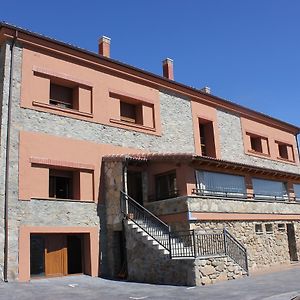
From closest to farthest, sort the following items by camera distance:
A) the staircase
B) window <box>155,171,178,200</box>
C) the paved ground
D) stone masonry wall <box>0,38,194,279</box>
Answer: the paved ground, the staircase, stone masonry wall <box>0,38,194,279</box>, window <box>155,171,178,200</box>

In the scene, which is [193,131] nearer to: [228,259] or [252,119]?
A: [252,119]

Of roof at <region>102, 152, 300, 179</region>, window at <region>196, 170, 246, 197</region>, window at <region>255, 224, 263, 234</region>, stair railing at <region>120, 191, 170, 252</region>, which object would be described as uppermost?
roof at <region>102, 152, 300, 179</region>

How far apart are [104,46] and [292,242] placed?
14.5m

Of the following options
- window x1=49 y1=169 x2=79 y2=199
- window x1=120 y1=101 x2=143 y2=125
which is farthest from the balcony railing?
window x1=120 y1=101 x2=143 y2=125

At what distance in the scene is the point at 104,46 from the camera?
21.7 meters

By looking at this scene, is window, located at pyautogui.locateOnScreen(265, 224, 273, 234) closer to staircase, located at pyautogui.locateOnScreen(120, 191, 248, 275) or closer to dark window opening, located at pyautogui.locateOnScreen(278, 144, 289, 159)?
staircase, located at pyautogui.locateOnScreen(120, 191, 248, 275)

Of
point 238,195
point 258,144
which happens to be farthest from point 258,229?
point 258,144

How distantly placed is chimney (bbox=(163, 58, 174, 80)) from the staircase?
402 inches

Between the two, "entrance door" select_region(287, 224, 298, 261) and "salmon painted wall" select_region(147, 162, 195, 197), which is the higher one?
"salmon painted wall" select_region(147, 162, 195, 197)

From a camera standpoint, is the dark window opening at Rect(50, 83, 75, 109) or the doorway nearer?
the doorway

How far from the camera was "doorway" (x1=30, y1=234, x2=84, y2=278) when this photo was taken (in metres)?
15.5

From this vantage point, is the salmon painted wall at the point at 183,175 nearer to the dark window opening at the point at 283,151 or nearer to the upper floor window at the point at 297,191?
the upper floor window at the point at 297,191

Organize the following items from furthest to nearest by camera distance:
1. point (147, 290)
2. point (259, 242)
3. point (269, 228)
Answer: point (269, 228), point (259, 242), point (147, 290)

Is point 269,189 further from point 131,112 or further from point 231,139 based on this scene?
point 131,112
